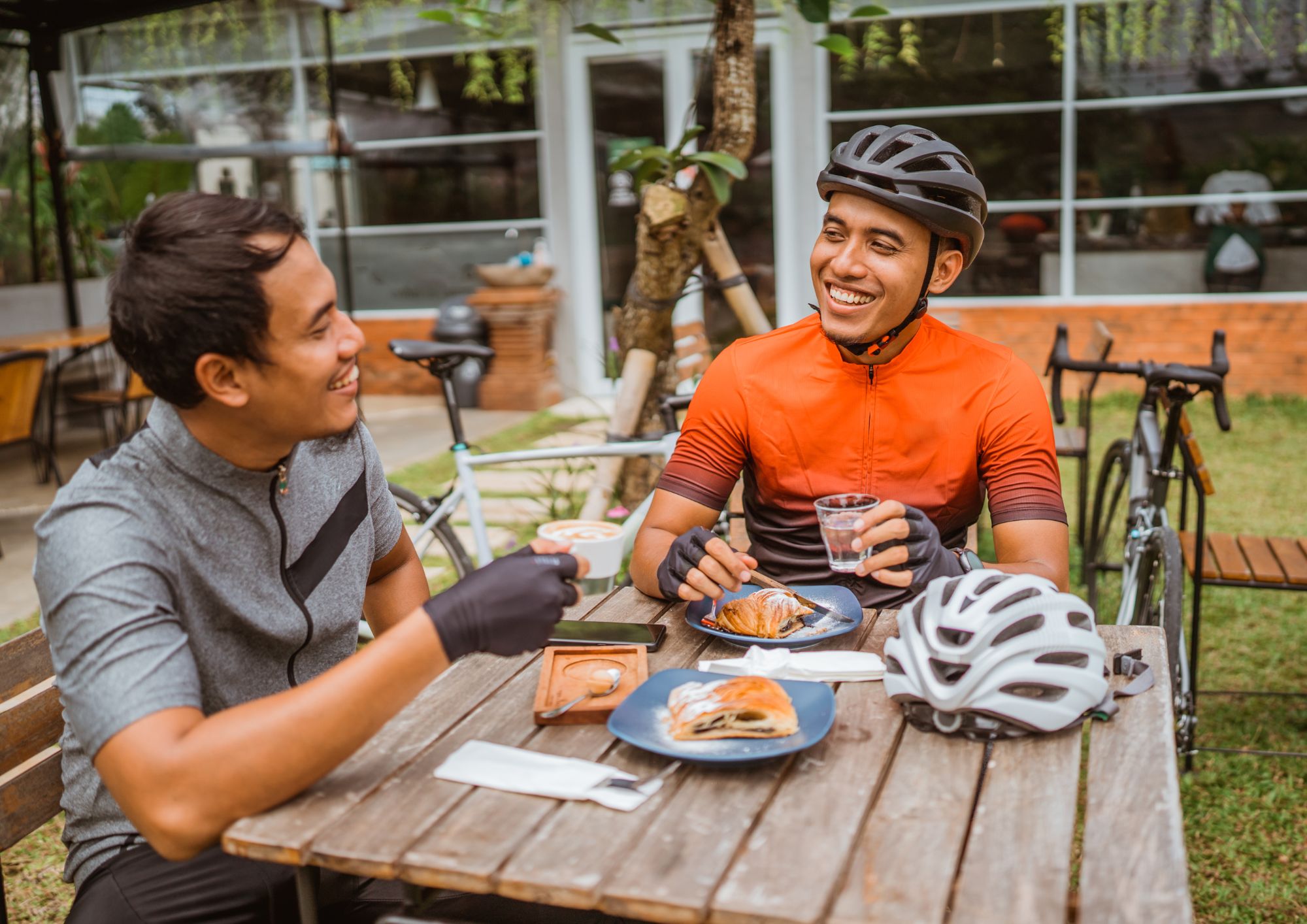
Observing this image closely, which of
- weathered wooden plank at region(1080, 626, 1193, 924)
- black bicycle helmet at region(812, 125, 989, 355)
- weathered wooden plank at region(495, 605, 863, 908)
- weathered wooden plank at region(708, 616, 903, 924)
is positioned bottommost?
weathered wooden plank at region(1080, 626, 1193, 924)

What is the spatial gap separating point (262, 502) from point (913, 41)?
876 cm

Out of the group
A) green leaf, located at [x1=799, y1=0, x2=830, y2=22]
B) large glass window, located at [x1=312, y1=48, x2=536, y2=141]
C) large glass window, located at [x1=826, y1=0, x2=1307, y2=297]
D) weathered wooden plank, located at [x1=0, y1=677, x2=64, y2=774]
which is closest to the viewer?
weathered wooden plank, located at [x1=0, y1=677, x2=64, y2=774]

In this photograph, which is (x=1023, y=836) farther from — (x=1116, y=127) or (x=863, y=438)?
(x=1116, y=127)

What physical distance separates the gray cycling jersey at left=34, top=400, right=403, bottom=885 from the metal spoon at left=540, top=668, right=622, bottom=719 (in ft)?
1.48

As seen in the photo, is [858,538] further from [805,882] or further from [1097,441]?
[1097,441]

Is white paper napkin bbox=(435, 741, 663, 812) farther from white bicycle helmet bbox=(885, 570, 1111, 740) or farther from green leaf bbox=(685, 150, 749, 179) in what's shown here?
green leaf bbox=(685, 150, 749, 179)

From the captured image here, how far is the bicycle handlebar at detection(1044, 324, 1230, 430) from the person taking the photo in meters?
3.61

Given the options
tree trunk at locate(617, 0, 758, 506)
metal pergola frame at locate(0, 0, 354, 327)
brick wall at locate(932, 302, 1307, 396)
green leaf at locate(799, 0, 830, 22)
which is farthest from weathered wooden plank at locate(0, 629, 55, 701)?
brick wall at locate(932, 302, 1307, 396)

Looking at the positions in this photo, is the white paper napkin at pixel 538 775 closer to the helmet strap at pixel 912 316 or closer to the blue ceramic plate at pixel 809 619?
the blue ceramic plate at pixel 809 619

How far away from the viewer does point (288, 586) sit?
6.12 feet

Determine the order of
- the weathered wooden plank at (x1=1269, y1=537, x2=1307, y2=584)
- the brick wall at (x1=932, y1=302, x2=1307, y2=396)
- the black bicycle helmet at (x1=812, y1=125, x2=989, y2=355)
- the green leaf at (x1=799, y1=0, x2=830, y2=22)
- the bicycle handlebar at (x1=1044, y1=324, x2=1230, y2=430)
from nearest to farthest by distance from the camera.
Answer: the black bicycle helmet at (x1=812, y1=125, x2=989, y2=355), the weathered wooden plank at (x1=1269, y1=537, x2=1307, y2=584), the bicycle handlebar at (x1=1044, y1=324, x2=1230, y2=430), the green leaf at (x1=799, y1=0, x2=830, y2=22), the brick wall at (x1=932, y1=302, x2=1307, y2=396)

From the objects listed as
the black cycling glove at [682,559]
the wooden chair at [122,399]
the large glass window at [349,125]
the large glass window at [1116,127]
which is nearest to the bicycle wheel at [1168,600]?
the black cycling glove at [682,559]

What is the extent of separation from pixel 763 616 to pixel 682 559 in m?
0.20

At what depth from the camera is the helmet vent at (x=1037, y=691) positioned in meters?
1.64
